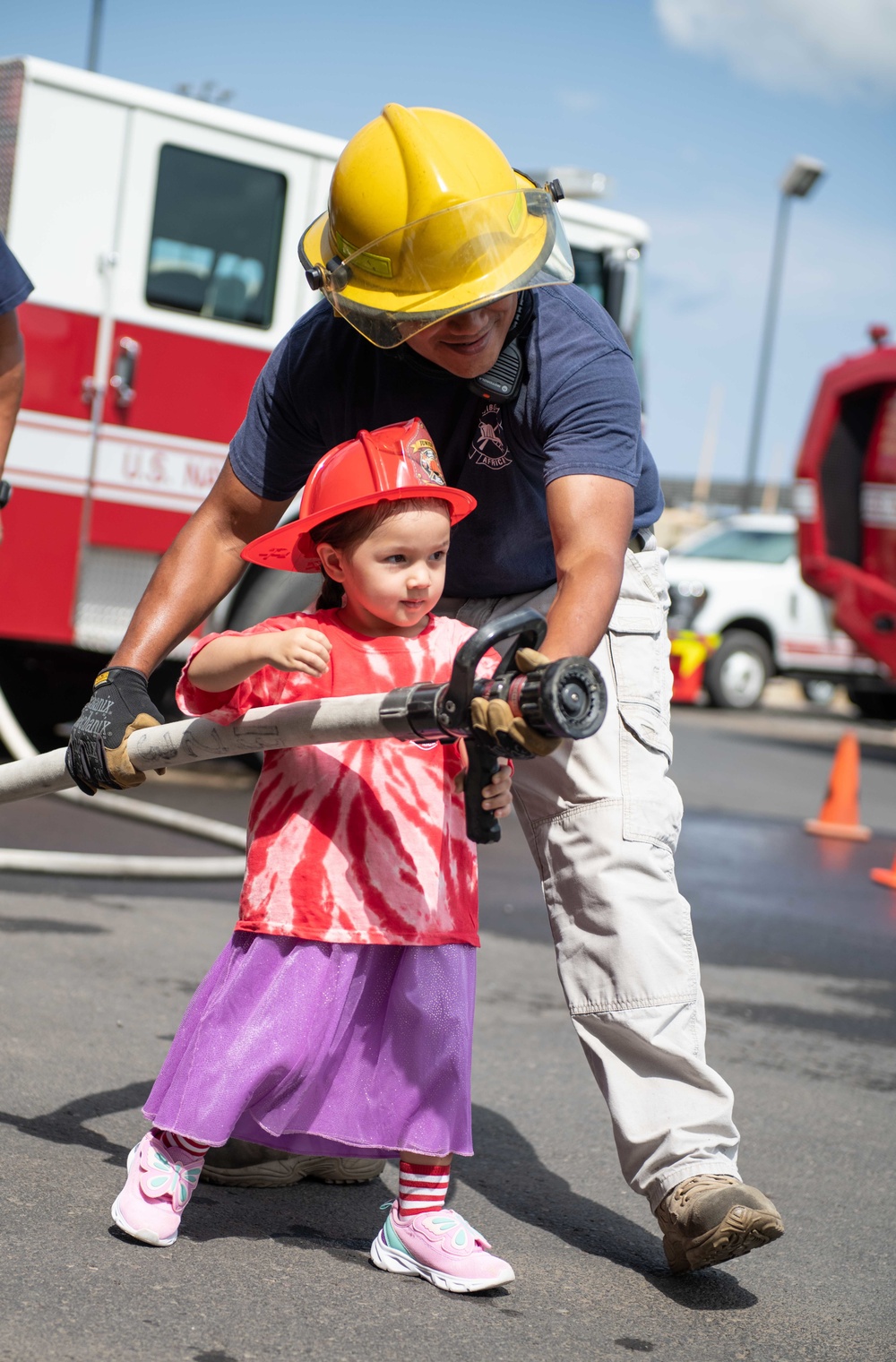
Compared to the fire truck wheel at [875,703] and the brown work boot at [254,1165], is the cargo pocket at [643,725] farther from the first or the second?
the fire truck wheel at [875,703]

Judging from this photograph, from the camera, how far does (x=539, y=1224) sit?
2.96 meters

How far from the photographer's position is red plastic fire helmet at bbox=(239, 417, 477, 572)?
261 cm

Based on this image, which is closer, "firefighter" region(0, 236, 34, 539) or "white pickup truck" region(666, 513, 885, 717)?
"firefighter" region(0, 236, 34, 539)

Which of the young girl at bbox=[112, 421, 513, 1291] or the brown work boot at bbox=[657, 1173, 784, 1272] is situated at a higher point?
the young girl at bbox=[112, 421, 513, 1291]

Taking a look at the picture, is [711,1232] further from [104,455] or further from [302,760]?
[104,455]

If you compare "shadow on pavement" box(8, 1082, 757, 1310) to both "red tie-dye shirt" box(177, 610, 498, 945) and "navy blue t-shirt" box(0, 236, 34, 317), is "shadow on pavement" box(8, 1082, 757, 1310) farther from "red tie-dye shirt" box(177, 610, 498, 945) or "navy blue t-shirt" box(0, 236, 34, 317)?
"navy blue t-shirt" box(0, 236, 34, 317)

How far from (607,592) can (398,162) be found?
824 millimetres

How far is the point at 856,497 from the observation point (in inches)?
522

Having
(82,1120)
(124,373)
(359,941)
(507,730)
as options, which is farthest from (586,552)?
(124,373)

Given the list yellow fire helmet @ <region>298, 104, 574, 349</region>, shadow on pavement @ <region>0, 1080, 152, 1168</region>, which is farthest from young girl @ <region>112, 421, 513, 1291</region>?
shadow on pavement @ <region>0, 1080, 152, 1168</region>

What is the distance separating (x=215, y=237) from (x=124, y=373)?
0.85 m

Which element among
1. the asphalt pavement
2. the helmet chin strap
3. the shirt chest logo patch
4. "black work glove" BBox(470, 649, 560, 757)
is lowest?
the asphalt pavement

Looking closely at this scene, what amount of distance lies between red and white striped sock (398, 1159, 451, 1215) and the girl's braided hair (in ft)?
3.35

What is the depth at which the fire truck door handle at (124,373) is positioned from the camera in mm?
7176
